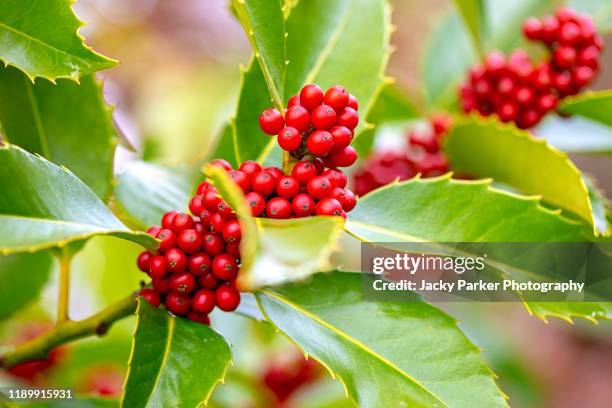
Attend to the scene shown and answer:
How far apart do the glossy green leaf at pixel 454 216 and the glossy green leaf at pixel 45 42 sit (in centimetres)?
39

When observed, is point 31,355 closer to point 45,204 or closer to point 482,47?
point 45,204

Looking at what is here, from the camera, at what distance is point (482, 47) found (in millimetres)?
1552

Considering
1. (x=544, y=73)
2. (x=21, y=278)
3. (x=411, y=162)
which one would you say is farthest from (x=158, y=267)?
(x=544, y=73)

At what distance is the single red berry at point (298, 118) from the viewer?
846mm

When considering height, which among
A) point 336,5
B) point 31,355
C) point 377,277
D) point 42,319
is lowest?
point 42,319

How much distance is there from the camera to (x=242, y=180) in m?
0.85

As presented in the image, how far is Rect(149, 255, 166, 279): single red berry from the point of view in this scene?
882mm

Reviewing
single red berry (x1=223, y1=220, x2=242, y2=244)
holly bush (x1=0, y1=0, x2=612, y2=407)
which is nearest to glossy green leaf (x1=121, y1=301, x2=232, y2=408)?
holly bush (x1=0, y1=0, x2=612, y2=407)

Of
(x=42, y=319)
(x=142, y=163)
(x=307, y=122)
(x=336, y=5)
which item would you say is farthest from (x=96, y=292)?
(x=307, y=122)

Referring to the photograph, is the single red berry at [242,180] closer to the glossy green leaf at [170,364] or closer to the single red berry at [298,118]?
the single red berry at [298,118]

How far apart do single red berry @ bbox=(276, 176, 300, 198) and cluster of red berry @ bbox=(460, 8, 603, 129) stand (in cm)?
75

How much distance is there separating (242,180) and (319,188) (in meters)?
0.09

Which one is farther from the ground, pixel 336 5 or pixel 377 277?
pixel 336 5

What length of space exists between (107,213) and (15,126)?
0.91 feet
